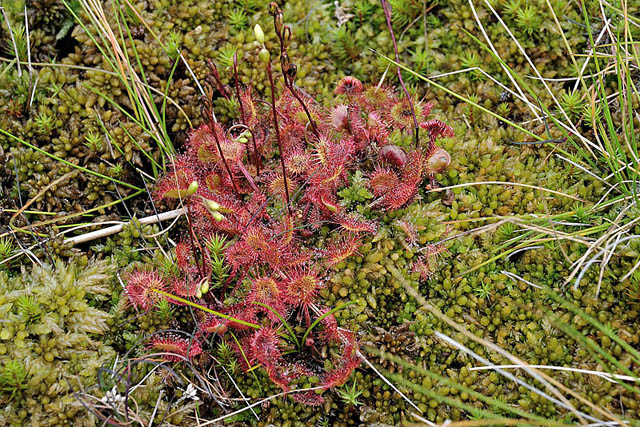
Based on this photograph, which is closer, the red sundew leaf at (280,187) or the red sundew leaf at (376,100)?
the red sundew leaf at (280,187)

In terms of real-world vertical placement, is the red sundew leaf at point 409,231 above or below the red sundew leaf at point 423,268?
above

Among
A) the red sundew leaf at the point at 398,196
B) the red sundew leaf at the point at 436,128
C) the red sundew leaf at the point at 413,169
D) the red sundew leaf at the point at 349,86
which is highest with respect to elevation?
the red sundew leaf at the point at 349,86

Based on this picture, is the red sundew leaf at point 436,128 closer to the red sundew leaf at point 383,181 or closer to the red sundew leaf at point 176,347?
the red sundew leaf at point 383,181

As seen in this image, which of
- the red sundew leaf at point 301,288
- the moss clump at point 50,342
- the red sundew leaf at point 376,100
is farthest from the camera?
the red sundew leaf at point 376,100

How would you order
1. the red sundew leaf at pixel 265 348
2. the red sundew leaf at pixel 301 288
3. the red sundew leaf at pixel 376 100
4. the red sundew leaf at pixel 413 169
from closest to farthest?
the red sundew leaf at pixel 265 348, the red sundew leaf at pixel 301 288, the red sundew leaf at pixel 413 169, the red sundew leaf at pixel 376 100

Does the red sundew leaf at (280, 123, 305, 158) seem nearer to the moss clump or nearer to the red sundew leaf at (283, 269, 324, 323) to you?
the red sundew leaf at (283, 269, 324, 323)

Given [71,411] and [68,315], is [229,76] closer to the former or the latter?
[68,315]

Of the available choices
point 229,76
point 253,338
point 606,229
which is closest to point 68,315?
point 253,338

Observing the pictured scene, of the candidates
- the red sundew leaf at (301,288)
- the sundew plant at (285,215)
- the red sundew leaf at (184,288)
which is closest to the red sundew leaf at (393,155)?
the sundew plant at (285,215)

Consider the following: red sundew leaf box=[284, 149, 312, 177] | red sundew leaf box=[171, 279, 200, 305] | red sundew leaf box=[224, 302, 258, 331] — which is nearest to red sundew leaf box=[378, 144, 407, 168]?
red sundew leaf box=[284, 149, 312, 177]
